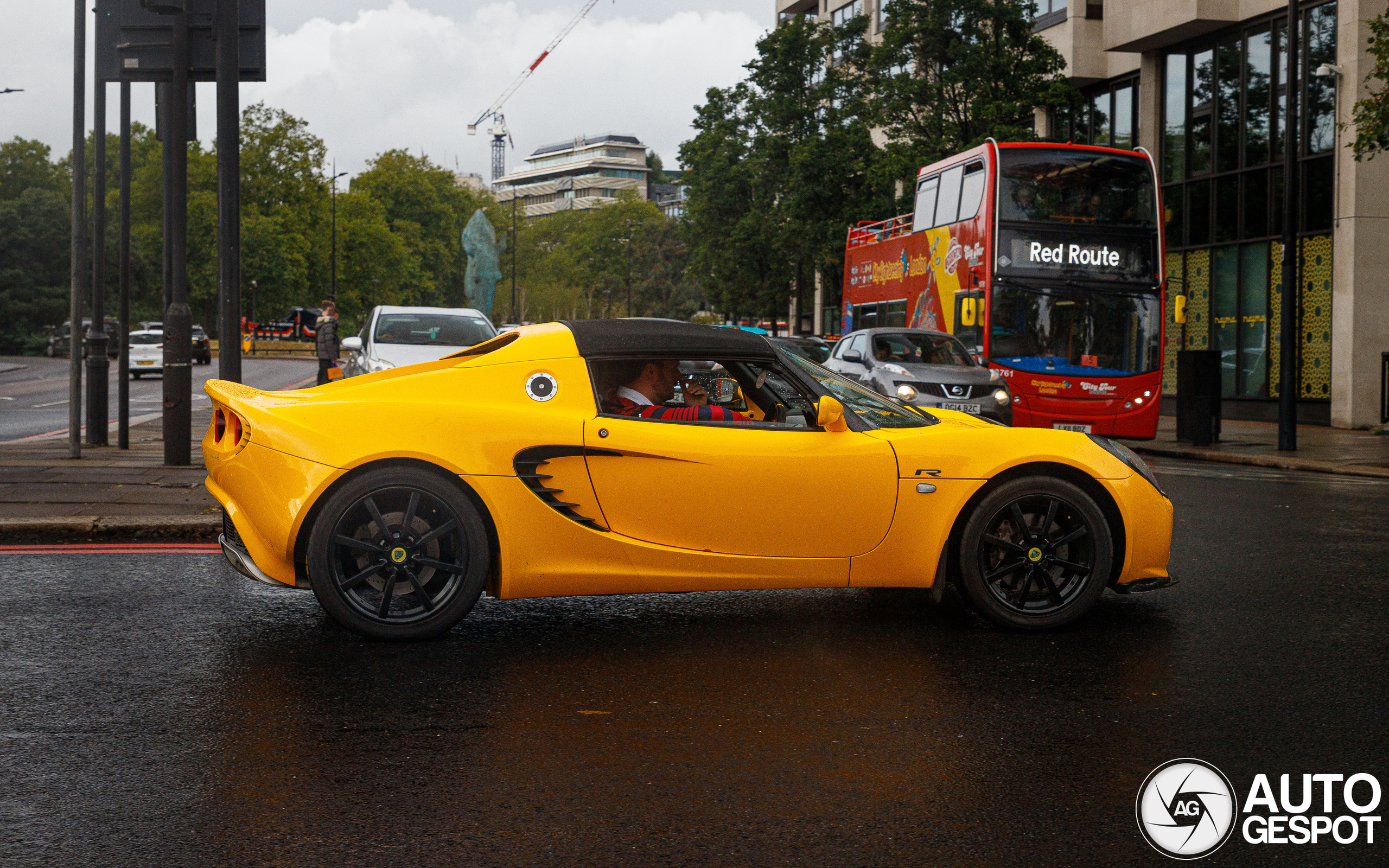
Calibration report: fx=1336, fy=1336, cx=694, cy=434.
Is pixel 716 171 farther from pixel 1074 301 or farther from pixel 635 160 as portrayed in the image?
pixel 635 160

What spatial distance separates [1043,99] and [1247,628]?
25.5m

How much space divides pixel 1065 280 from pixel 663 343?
1266 centimetres

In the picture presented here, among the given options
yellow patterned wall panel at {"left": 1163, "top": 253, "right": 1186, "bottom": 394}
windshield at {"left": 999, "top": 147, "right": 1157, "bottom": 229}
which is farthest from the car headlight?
yellow patterned wall panel at {"left": 1163, "top": 253, "right": 1186, "bottom": 394}

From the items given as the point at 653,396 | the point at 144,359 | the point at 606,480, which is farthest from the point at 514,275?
the point at 606,480

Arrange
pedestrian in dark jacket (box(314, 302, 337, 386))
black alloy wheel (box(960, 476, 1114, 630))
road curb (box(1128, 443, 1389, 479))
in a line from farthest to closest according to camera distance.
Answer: pedestrian in dark jacket (box(314, 302, 337, 386))
road curb (box(1128, 443, 1389, 479))
black alloy wheel (box(960, 476, 1114, 630))

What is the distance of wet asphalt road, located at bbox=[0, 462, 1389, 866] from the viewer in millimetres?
3416

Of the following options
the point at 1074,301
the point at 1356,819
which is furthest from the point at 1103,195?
the point at 1356,819

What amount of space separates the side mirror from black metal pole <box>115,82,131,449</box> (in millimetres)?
9555

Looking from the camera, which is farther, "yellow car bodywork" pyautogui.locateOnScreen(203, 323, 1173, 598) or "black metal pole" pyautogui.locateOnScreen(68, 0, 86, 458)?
"black metal pole" pyautogui.locateOnScreen(68, 0, 86, 458)

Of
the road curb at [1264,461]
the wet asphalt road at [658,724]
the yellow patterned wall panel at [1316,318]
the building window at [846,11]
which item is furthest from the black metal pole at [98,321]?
the building window at [846,11]

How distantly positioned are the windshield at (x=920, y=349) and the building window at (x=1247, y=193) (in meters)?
10.3

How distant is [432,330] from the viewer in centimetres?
1655

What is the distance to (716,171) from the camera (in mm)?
45031

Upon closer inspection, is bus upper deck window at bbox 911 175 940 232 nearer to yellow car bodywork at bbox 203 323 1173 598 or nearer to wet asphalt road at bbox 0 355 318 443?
wet asphalt road at bbox 0 355 318 443
